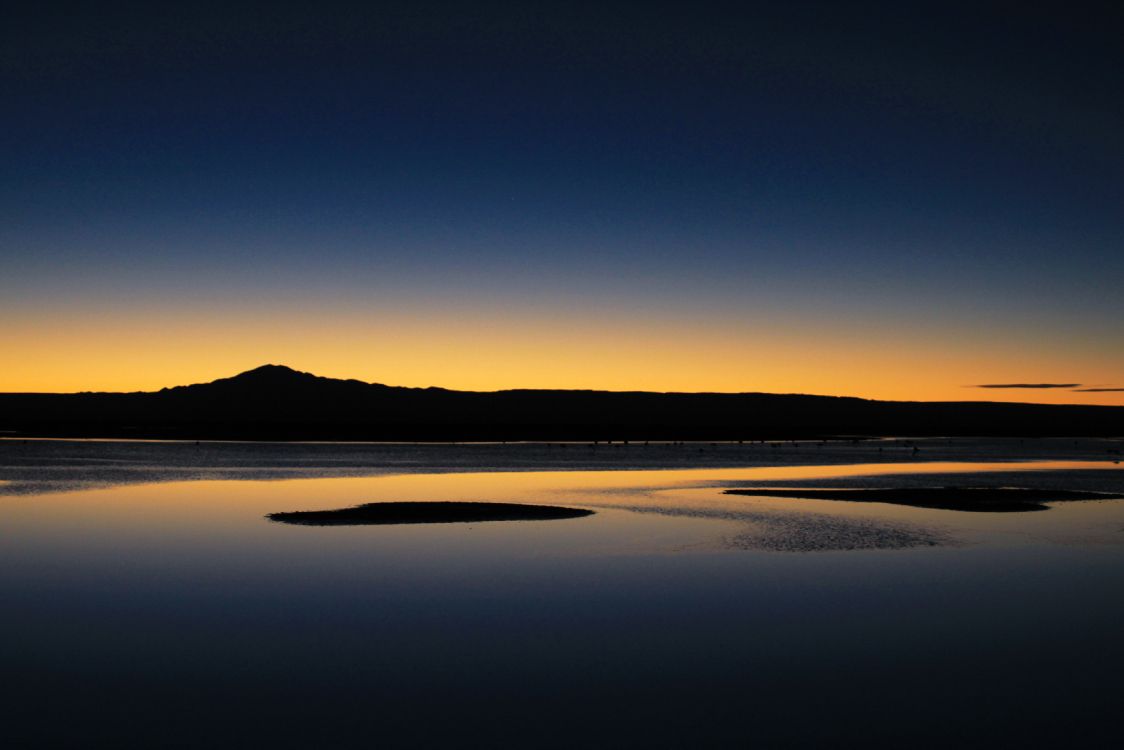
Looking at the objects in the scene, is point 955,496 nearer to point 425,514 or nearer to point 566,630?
point 425,514

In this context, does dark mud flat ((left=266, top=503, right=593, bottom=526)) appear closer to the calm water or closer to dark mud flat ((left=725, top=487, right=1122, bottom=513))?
the calm water

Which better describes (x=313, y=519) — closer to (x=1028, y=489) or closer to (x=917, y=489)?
(x=917, y=489)

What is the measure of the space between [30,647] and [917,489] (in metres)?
42.9

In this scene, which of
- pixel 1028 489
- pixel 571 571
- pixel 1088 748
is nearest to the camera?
pixel 1088 748

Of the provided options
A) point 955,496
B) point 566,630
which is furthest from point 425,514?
point 955,496

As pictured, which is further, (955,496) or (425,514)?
(955,496)

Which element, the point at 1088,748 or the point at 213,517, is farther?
the point at 213,517

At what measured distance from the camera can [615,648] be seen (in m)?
16.1

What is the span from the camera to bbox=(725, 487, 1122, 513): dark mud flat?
132 feet

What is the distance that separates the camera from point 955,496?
44406 mm

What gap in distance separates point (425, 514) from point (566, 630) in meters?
19.3

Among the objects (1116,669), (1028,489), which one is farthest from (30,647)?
(1028,489)

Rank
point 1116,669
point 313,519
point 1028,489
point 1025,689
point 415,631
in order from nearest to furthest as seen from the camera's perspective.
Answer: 1. point 1025,689
2. point 1116,669
3. point 415,631
4. point 313,519
5. point 1028,489

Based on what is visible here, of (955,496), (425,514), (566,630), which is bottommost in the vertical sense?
(566,630)
